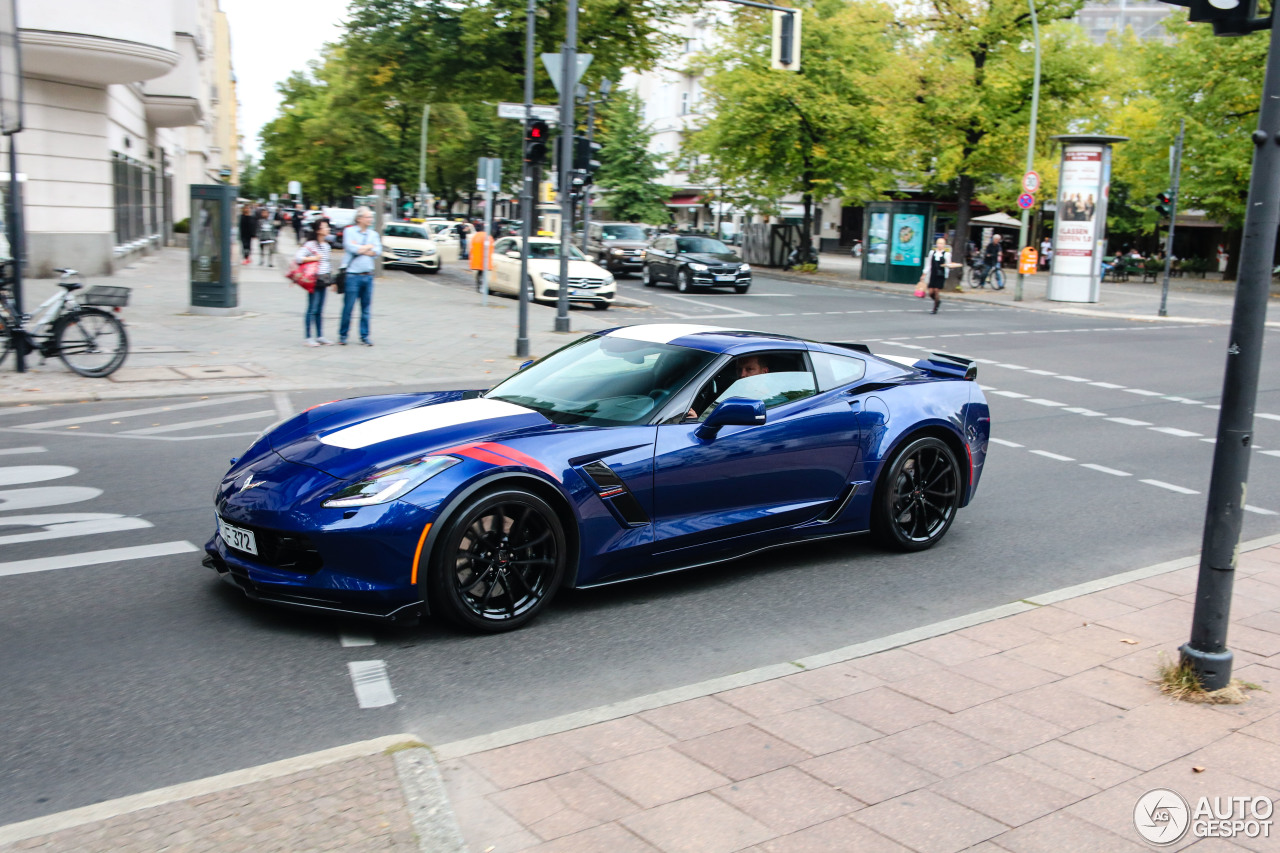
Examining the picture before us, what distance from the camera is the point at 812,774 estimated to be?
372 cm

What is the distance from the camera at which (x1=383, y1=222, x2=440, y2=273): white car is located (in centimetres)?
3466

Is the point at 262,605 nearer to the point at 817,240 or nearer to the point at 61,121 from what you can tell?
the point at 61,121

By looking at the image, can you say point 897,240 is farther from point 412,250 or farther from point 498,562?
point 498,562

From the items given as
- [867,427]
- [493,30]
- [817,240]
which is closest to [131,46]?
[493,30]

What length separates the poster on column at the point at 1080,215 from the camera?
1294 inches

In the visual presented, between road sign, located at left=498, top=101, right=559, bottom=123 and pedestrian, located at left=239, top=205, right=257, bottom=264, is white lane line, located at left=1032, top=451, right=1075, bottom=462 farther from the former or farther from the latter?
pedestrian, located at left=239, top=205, right=257, bottom=264

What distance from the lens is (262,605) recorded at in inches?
210

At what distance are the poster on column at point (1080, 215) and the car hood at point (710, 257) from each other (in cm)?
958

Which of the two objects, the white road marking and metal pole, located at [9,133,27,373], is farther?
metal pole, located at [9,133,27,373]

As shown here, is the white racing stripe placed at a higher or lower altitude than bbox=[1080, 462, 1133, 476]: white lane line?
higher

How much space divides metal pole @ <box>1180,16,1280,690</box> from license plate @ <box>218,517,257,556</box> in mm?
3926

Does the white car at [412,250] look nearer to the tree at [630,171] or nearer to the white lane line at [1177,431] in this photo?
the white lane line at [1177,431]

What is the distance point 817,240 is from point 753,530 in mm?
63814

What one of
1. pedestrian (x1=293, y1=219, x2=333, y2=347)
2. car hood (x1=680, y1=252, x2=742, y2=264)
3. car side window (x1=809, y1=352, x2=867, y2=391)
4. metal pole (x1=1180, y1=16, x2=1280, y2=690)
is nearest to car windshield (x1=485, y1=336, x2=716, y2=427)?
car side window (x1=809, y1=352, x2=867, y2=391)
